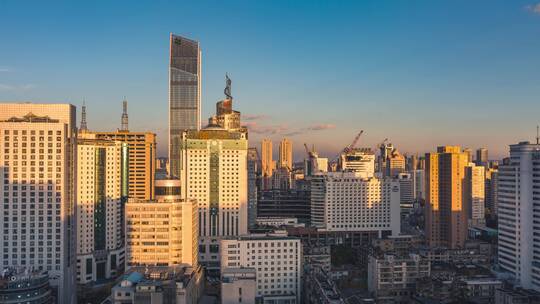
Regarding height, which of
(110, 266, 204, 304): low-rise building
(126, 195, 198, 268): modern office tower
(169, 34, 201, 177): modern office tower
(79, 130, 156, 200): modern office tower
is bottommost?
(110, 266, 204, 304): low-rise building

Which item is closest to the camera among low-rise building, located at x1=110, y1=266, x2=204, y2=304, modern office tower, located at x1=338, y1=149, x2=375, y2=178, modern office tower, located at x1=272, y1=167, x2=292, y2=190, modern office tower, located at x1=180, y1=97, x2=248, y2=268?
low-rise building, located at x1=110, y1=266, x2=204, y2=304

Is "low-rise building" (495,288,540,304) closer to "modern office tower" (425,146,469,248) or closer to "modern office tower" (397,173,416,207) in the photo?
"modern office tower" (425,146,469,248)

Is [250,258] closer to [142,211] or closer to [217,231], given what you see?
[142,211]

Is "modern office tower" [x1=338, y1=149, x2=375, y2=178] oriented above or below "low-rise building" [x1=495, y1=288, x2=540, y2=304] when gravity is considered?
above

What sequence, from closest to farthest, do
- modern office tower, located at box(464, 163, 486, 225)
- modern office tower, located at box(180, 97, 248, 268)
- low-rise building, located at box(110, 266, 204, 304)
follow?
1. low-rise building, located at box(110, 266, 204, 304)
2. modern office tower, located at box(180, 97, 248, 268)
3. modern office tower, located at box(464, 163, 486, 225)

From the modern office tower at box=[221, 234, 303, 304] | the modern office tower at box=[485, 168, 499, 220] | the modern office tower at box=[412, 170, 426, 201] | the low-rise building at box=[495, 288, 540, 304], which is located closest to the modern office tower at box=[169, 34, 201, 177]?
the modern office tower at box=[485, 168, 499, 220]

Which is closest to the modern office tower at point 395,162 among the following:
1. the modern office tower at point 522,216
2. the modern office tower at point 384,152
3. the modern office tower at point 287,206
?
the modern office tower at point 384,152

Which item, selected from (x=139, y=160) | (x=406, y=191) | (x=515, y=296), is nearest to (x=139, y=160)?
(x=139, y=160)

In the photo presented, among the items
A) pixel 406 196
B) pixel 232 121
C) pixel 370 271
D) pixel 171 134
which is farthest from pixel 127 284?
pixel 406 196
